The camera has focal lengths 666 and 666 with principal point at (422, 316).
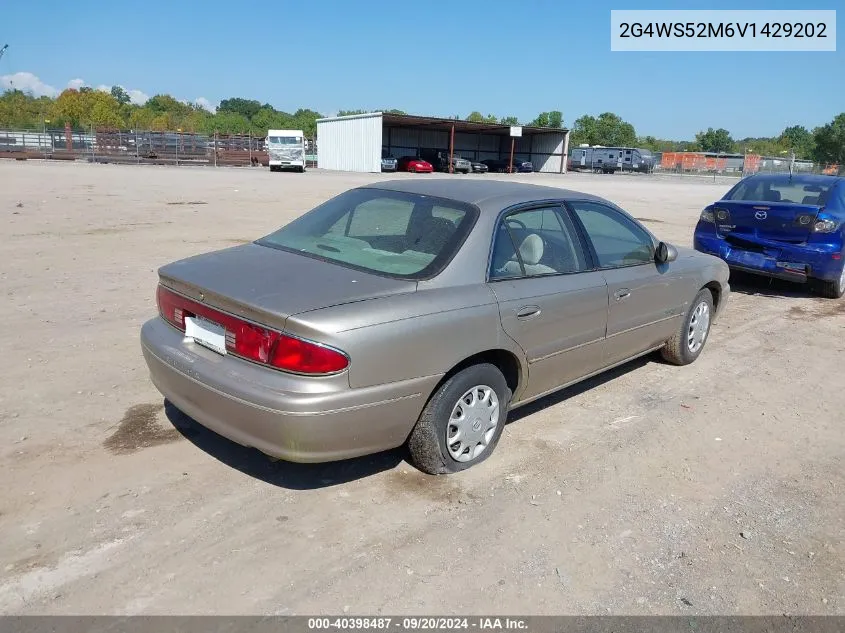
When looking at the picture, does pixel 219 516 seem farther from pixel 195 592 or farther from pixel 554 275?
pixel 554 275

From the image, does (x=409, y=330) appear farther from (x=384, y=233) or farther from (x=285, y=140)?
(x=285, y=140)

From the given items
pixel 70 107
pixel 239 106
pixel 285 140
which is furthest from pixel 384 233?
pixel 239 106

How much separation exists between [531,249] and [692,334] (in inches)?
95.2

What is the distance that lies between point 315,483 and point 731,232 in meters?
6.97

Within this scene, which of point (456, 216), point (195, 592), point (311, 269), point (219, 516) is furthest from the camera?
point (456, 216)

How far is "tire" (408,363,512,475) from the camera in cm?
345

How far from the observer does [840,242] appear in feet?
26.7

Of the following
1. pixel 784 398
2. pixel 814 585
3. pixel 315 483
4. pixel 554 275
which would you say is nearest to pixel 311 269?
pixel 315 483

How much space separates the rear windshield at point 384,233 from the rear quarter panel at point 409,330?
0.77 feet

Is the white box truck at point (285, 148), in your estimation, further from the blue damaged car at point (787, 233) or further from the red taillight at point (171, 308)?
the red taillight at point (171, 308)

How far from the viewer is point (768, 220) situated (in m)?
8.20

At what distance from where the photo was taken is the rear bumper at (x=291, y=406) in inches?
117

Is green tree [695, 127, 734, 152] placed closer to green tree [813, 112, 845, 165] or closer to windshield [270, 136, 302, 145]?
green tree [813, 112, 845, 165]

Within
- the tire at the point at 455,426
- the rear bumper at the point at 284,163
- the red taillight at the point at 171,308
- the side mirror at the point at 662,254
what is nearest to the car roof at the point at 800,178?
the side mirror at the point at 662,254
